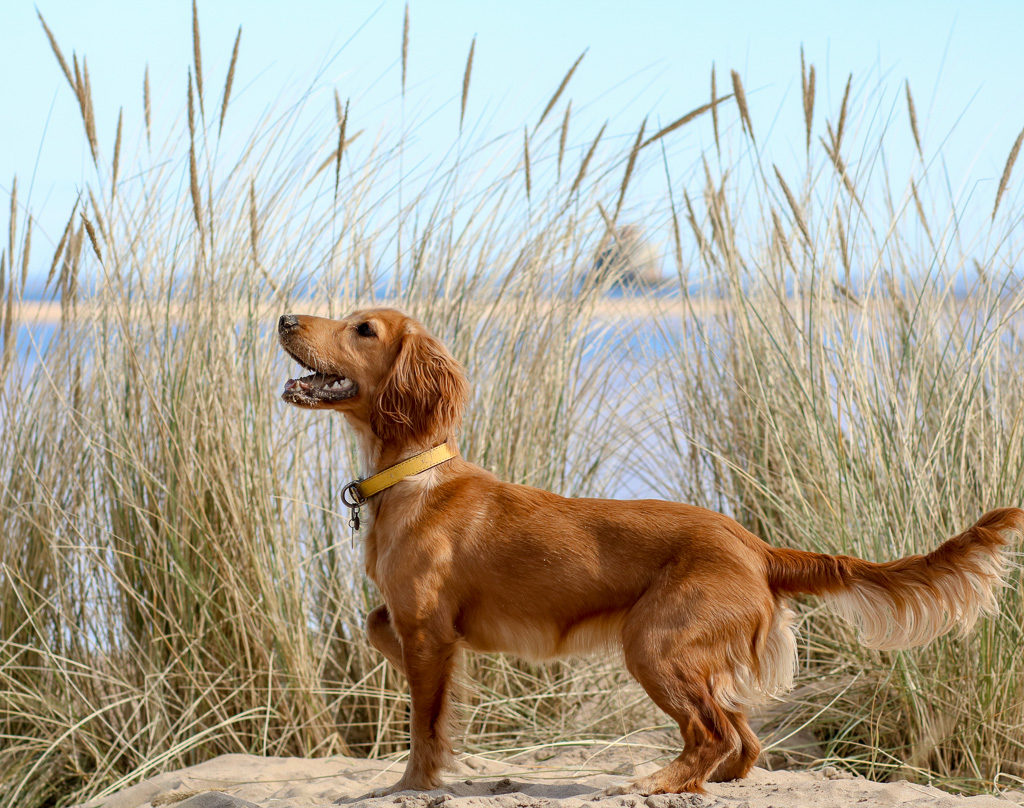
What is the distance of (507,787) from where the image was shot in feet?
9.81

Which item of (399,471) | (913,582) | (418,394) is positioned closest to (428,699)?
(399,471)

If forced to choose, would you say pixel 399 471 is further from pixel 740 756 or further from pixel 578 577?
pixel 740 756

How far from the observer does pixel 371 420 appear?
110 inches

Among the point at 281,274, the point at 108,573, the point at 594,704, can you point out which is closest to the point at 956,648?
the point at 594,704

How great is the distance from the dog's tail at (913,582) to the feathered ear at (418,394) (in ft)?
3.13

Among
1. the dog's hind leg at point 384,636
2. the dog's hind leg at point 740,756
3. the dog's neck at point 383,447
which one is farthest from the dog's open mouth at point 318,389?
the dog's hind leg at point 740,756

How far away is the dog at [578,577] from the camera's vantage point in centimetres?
255

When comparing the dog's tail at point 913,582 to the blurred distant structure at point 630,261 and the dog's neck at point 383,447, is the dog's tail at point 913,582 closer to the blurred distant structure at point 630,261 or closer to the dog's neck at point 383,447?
the dog's neck at point 383,447

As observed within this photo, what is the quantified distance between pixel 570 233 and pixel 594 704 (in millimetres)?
1875

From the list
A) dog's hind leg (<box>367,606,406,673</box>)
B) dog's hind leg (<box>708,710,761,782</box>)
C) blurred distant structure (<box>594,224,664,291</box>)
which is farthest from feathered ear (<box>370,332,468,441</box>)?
blurred distant structure (<box>594,224,664,291</box>)

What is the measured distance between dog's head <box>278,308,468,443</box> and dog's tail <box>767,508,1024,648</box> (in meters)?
0.98

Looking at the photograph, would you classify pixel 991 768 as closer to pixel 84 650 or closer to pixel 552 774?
pixel 552 774

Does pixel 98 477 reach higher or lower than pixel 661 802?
higher

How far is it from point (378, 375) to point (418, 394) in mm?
135
